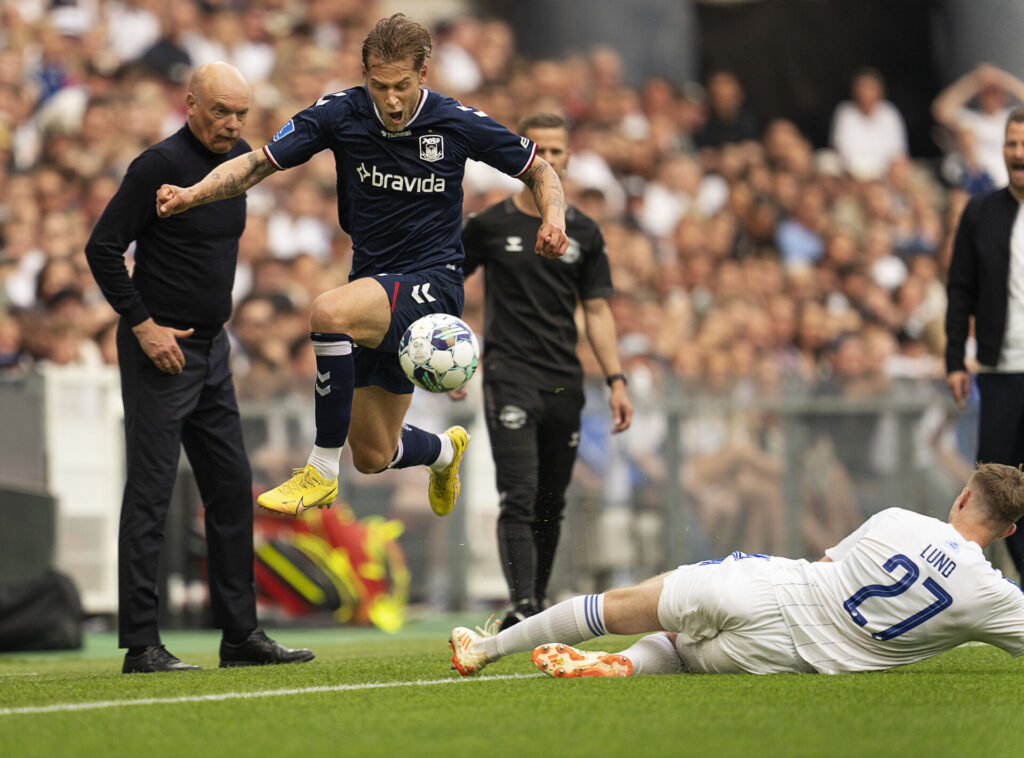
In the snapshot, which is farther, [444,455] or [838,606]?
[444,455]

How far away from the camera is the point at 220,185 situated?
20.2 ft

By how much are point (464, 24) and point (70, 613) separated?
9.62m

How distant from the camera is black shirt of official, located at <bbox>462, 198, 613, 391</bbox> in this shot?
8008 millimetres

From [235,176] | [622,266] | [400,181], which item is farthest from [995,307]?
[622,266]

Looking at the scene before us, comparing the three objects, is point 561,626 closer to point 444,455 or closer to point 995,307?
point 444,455

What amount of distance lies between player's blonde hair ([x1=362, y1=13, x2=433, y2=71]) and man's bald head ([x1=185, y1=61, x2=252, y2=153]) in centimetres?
79

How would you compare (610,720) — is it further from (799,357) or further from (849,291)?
(849,291)

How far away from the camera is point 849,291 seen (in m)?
15.4

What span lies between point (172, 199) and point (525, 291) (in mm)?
2489

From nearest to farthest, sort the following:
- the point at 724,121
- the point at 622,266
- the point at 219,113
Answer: the point at 219,113
the point at 622,266
the point at 724,121

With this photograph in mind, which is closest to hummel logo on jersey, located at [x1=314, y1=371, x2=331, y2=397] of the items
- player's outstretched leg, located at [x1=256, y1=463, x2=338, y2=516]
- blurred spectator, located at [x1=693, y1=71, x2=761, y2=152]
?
player's outstretched leg, located at [x1=256, y1=463, x2=338, y2=516]

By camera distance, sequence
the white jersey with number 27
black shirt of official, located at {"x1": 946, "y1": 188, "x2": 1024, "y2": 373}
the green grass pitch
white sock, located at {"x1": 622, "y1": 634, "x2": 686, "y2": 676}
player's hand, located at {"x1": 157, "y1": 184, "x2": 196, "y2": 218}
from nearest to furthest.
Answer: the green grass pitch → the white jersey with number 27 → white sock, located at {"x1": 622, "y1": 634, "x2": 686, "y2": 676} → player's hand, located at {"x1": 157, "y1": 184, "x2": 196, "y2": 218} → black shirt of official, located at {"x1": 946, "y1": 188, "x2": 1024, "y2": 373}

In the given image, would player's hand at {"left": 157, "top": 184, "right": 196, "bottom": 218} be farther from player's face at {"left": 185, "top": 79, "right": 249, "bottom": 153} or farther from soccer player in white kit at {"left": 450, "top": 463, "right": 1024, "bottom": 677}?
soccer player in white kit at {"left": 450, "top": 463, "right": 1024, "bottom": 677}

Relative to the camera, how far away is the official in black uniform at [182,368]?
671 centimetres
